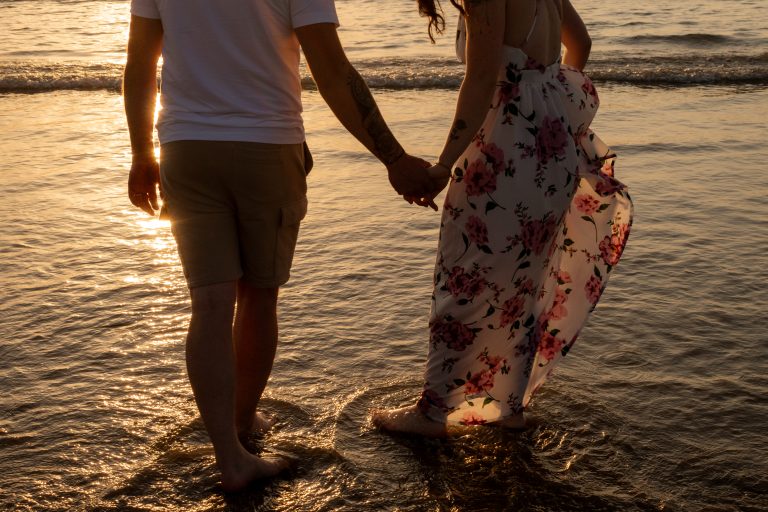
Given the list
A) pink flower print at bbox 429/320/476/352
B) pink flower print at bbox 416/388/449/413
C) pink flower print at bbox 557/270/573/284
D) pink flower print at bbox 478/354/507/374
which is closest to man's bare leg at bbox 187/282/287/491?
pink flower print at bbox 416/388/449/413

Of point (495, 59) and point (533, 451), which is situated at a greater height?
point (495, 59)

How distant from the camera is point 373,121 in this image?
108 inches

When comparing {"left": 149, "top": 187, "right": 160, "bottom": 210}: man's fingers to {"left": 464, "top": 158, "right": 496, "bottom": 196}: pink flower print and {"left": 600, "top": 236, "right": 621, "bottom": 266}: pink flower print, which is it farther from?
{"left": 600, "top": 236, "right": 621, "bottom": 266}: pink flower print

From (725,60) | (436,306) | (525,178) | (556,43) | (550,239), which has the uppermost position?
(556,43)

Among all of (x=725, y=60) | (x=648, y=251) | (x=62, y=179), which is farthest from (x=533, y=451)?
(x=725, y=60)

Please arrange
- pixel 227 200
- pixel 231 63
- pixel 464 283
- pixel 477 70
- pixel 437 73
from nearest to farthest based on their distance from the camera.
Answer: pixel 231 63, pixel 227 200, pixel 477 70, pixel 464 283, pixel 437 73

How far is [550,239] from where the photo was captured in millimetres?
3096

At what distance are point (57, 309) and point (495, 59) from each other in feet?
8.10

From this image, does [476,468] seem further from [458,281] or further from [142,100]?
[142,100]

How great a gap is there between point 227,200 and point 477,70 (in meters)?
0.85

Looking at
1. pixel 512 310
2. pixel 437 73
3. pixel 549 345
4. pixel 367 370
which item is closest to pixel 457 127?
pixel 512 310

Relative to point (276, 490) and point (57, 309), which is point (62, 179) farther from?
point (276, 490)

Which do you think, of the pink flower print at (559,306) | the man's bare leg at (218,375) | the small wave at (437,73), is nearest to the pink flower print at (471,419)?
the pink flower print at (559,306)

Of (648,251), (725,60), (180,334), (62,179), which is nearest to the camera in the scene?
(180,334)
